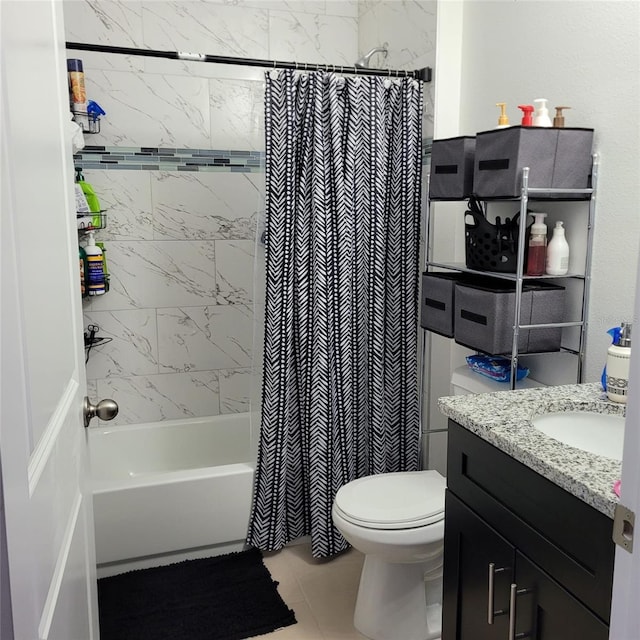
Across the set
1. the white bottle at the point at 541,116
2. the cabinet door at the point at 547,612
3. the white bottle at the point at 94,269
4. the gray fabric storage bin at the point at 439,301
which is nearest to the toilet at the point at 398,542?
the gray fabric storage bin at the point at 439,301

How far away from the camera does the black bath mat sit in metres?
2.21

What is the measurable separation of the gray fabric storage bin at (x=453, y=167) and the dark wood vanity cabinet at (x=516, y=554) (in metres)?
0.91

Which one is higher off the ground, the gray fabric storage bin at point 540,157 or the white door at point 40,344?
the gray fabric storage bin at point 540,157

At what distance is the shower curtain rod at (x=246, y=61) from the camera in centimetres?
221

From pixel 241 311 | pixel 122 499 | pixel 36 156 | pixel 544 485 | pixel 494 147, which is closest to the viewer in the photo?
pixel 36 156

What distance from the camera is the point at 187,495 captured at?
255 centimetres

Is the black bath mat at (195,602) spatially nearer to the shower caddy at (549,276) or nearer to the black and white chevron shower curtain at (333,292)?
the black and white chevron shower curtain at (333,292)

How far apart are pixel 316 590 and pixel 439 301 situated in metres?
1.18

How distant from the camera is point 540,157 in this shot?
188 cm

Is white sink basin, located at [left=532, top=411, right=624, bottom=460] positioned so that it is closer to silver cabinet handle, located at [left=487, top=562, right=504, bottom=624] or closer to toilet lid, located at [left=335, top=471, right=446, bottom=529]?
silver cabinet handle, located at [left=487, top=562, right=504, bottom=624]

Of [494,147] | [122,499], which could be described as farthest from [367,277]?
[122,499]

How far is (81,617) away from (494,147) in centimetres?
164

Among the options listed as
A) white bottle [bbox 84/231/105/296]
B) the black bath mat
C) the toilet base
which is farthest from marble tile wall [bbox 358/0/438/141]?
the black bath mat

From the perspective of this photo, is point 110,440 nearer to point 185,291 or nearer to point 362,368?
point 185,291
